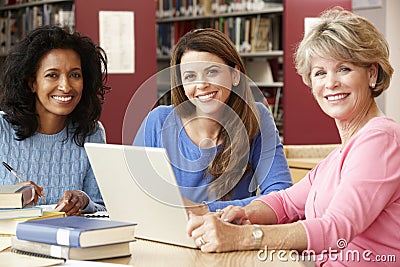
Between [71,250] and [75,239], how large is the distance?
40 millimetres

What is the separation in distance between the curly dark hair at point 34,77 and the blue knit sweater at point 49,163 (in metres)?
0.04

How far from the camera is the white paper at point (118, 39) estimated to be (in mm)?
6094

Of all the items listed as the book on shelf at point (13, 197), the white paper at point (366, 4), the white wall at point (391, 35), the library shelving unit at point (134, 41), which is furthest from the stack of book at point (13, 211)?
the white paper at point (366, 4)

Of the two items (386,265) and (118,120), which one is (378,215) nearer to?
(386,265)

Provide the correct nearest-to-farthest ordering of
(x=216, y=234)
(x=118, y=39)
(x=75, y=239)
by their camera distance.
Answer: (x=75, y=239), (x=216, y=234), (x=118, y=39)

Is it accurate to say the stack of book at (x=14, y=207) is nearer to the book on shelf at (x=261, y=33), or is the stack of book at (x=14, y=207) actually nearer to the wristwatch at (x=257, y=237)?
the wristwatch at (x=257, y=237)

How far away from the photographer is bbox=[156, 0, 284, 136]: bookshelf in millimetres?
6895

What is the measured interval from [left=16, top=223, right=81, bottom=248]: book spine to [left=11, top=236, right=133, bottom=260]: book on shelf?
1 cm

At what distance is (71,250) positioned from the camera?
1830mm

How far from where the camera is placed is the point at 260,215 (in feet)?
7.57

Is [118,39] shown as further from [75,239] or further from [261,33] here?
[75,239]

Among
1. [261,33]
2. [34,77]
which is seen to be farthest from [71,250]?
[261,33]

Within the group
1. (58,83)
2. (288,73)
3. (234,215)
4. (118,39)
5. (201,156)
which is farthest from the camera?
(288,73)

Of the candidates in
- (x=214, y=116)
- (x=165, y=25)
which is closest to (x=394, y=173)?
Answer: (x=214, y=116)
